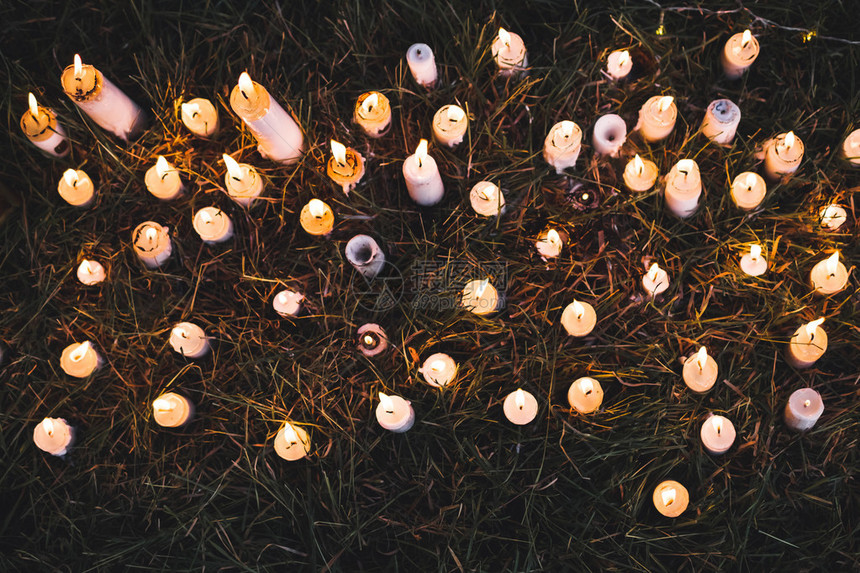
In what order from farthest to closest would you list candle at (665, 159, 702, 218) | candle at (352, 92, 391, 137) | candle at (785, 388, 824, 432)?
candle at (352, 92, 391, 137) < candle at (665, 159, 702, 218) < candle at (785, 388, 824, 432)

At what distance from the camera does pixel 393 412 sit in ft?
4.51

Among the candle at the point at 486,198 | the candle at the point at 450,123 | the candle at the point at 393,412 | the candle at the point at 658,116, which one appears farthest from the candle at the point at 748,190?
the candle at the point at 393,412

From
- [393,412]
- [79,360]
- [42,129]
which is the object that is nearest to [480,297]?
[393,412]

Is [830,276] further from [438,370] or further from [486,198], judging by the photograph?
[438,370]

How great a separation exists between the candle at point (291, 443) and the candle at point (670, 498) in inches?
33.2

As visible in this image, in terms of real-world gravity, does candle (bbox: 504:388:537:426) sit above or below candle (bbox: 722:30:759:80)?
below

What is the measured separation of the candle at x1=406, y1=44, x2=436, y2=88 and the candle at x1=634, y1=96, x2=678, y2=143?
22.6 inches

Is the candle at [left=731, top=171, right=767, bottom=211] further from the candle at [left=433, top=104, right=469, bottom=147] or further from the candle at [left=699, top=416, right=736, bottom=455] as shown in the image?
the candle at [left=433, top=104, right=469, bottom=147]

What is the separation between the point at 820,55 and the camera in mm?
1684

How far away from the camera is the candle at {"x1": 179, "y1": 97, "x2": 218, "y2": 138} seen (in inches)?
63.1

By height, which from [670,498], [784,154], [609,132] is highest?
[609,132]

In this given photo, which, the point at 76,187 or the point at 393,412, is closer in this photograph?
the point at 393,412

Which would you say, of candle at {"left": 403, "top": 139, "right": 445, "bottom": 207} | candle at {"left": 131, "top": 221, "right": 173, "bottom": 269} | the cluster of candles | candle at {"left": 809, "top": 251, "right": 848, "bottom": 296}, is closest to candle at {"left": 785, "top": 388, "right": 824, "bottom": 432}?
the cluster of candles

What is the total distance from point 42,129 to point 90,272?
43cm
